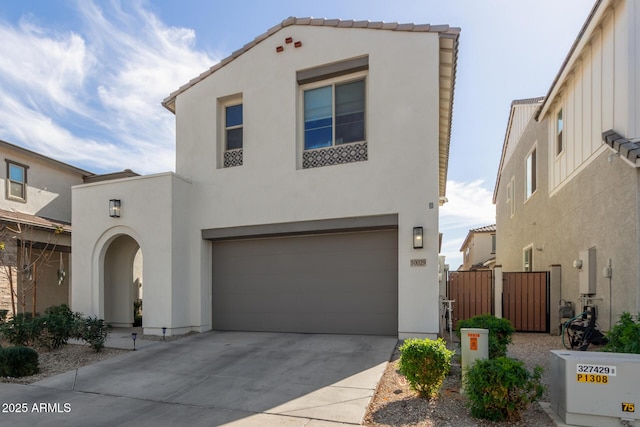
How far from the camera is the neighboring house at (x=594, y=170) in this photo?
7.04m

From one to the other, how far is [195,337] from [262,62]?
7491mm

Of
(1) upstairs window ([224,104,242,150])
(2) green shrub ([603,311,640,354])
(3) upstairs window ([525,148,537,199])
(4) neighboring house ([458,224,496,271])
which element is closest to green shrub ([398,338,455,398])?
(2) green shrub ([603,311,640,354])

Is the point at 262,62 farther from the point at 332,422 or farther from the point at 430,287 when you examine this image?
the point at 332,422

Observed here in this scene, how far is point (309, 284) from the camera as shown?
10062 millimetres

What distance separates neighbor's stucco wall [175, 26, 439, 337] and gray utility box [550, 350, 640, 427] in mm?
4184

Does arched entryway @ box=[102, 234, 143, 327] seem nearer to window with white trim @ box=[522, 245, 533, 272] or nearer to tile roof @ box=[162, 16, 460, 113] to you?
tile roof @ box=[162, 16, 460, 113]

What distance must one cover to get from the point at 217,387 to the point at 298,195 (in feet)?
16.4

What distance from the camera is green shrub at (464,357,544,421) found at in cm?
450

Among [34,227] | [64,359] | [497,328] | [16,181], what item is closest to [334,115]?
[497,328]

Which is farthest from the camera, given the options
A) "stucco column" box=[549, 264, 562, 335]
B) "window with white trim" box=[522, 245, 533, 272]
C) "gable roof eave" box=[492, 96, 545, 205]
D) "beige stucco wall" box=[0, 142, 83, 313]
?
"gable roof eave" box=[492, 96, 545, 205]

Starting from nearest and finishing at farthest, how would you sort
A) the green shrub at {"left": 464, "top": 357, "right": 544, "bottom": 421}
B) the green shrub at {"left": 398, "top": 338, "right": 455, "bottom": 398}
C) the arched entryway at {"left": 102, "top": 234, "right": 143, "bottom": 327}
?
the green shrub at {"left": 464, "top": 357, "right": 544, "bottom": 421} < the green shrub at {"left": 398, "top": 338, "right": 455, "bottom": 398} < the arched entryway at {"left": 102, "top": 234, "right": 143, "bottom": 327}

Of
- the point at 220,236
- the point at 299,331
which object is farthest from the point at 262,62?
the point at 299,331

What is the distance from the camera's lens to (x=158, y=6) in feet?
31.1

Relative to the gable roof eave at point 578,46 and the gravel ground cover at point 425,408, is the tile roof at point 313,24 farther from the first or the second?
the gravel ground cover at point 425,408
